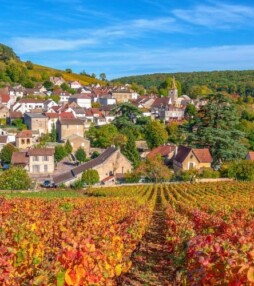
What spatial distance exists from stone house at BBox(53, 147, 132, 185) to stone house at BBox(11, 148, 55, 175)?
349 centimetres

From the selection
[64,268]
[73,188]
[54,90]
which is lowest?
[73,188]

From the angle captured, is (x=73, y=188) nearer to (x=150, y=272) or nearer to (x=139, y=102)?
→ (x=150, y=272)

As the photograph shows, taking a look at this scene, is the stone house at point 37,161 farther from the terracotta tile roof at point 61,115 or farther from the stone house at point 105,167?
the terracotta tile roof at point 61,115

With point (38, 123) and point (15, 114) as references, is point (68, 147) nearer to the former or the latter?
point (38, 123)

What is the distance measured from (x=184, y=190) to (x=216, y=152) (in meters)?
15.7

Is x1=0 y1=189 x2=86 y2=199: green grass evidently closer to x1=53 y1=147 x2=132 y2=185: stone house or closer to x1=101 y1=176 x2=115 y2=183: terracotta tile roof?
x1=53 y1=147 x2=132 y2=185: stone house

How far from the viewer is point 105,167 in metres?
48.4

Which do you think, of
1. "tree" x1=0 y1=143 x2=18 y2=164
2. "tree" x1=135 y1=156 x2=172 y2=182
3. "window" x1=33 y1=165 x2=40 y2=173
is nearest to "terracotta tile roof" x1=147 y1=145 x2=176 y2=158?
"tree" x1=135 y1=156 x2=172 y2=182

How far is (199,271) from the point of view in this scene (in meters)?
4.75

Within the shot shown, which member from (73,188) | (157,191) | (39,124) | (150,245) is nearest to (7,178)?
(73,188)

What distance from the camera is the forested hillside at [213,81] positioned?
13175 centimetres

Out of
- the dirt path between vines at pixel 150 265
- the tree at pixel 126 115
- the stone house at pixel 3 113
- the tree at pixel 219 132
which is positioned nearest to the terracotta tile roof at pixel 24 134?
the tree at pixel 126 115

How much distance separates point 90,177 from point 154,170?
8194 mm

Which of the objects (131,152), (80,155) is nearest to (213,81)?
(131,152)
